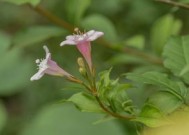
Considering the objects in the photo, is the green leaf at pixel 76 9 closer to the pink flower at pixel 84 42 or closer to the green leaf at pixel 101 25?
the green leaf at pixel 101 25

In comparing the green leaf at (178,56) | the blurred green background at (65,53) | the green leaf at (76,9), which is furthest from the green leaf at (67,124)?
the green leaf at (178,56)

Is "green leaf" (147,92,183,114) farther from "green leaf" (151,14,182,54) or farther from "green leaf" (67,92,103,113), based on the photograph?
"green leaf" (151,14,182,54)

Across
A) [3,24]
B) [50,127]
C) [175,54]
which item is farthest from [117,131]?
[3,24]

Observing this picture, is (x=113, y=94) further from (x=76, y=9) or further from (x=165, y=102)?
(x=76, y=9)

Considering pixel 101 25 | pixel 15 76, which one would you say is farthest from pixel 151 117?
pixel 15 76

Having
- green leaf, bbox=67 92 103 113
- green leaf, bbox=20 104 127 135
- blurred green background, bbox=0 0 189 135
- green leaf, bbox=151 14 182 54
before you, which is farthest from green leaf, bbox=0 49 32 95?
green leaf, bbox=67 92 103 113

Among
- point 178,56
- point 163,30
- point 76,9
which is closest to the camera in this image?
point 178,56
